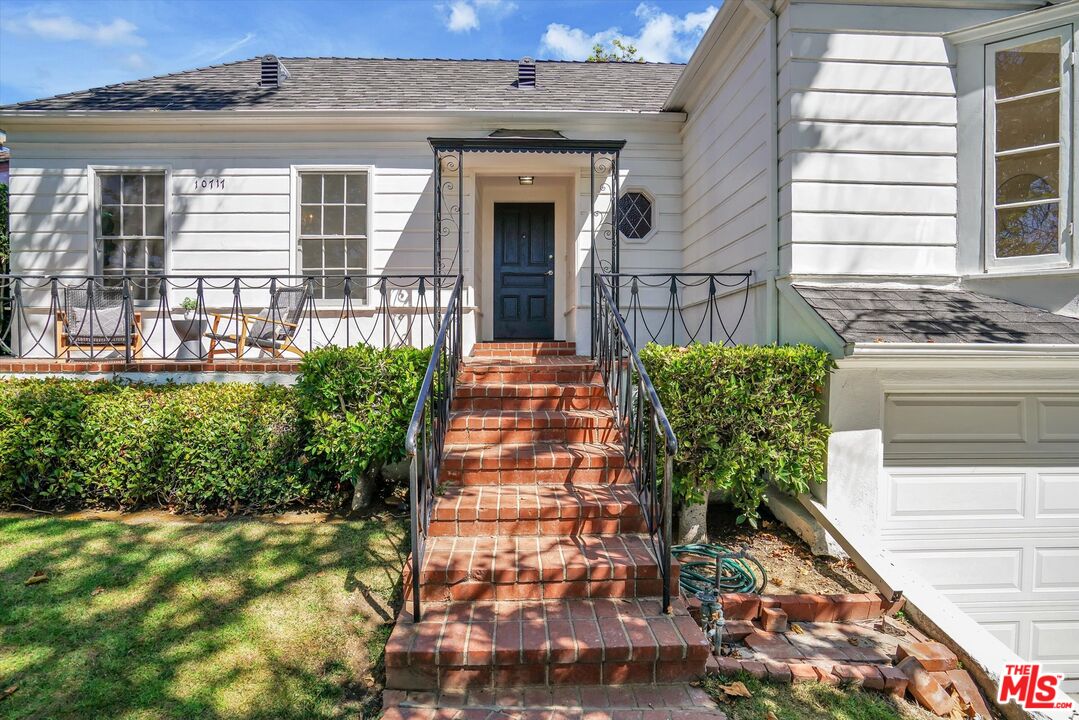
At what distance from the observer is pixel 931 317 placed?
13.5 ft

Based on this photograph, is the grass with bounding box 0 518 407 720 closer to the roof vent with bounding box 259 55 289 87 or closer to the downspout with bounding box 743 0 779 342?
the downspout with bounding box 743 0 779 342

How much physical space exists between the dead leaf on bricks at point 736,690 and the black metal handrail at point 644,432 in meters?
0.46

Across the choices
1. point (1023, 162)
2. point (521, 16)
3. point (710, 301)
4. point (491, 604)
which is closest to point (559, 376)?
point (710, 301)

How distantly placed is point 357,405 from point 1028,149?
5898 mm

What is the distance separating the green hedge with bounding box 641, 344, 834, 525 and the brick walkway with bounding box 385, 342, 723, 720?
0.56 m

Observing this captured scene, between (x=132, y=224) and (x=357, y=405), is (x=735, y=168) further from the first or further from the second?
(x=132, y=224)

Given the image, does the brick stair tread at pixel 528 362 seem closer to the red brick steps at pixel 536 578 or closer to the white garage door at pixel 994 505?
the red brick steps at pixel 536 578

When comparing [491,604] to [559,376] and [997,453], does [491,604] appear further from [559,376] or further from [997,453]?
[997,453]

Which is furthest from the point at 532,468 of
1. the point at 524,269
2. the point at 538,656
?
the point at 524,269

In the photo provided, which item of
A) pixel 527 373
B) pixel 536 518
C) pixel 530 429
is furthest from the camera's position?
pixel 527 373

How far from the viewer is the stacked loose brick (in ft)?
8.54

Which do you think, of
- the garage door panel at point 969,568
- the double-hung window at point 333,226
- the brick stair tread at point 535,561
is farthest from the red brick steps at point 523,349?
the garage door panel at point 969,568

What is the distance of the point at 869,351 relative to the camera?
371cm

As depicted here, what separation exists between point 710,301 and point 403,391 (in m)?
3.44
